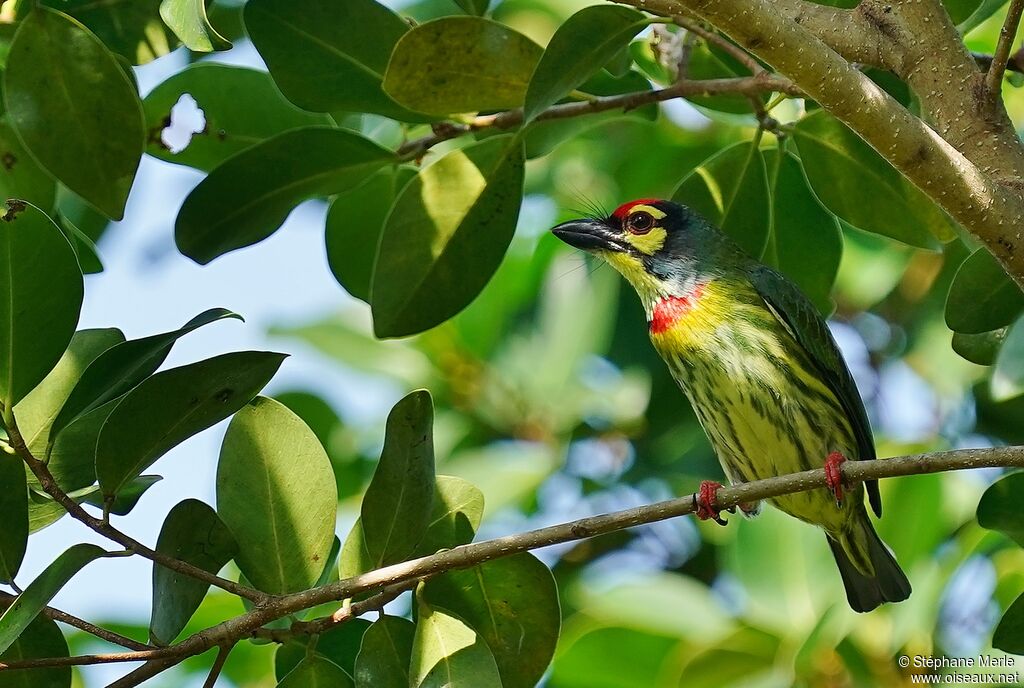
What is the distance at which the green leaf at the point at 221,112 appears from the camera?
2682 mm

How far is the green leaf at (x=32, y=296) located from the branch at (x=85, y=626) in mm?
302

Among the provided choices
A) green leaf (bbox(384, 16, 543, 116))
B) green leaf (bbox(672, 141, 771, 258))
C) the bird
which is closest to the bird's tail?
the bird

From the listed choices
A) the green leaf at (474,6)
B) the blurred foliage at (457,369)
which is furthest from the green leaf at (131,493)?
the green leaf at (474,6)

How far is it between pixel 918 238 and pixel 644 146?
2.02 m

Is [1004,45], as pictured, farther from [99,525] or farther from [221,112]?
[221,112]

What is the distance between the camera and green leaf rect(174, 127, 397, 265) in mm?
2445

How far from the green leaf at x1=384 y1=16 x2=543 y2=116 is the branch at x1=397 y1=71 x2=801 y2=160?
0.11m

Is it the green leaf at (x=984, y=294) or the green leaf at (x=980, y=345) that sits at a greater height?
the green leaf at (x=984, y=294)

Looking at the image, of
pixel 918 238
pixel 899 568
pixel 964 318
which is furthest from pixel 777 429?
pixel 964 318

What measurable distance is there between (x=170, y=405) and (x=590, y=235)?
76.3 inches

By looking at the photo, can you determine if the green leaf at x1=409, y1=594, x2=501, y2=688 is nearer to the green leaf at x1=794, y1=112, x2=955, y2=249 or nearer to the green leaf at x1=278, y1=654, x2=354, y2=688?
the green leaf at x1=278, y1=654, x2=354, y2=688

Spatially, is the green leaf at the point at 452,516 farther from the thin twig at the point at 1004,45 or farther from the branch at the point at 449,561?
the thin twig at the point at 1004,45

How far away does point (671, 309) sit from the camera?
138 inches

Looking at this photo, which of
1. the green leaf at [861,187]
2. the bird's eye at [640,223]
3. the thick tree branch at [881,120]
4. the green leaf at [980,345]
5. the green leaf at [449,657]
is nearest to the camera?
the thick tree branch at [881,120]
